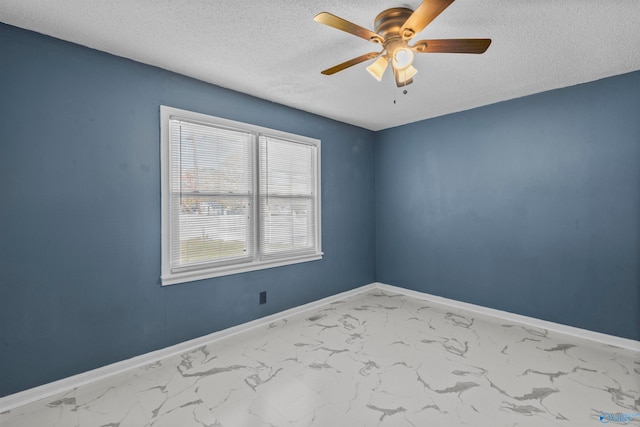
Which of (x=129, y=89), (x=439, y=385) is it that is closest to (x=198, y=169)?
(x=129, y=89)

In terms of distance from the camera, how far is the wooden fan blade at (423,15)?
1.48 meters

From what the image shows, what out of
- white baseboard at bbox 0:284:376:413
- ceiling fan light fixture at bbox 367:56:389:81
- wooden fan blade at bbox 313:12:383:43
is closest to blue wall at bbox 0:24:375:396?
white baseboard at bbox 0:284:376:413

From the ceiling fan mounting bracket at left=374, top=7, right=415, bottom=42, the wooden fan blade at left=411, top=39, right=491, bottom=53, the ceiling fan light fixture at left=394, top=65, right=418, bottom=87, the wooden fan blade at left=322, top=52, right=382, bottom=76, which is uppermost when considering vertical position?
the ceiling fan mounting bracket at left=374, top=7, right=415, bottom=42

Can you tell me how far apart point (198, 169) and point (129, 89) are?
2.79 feet

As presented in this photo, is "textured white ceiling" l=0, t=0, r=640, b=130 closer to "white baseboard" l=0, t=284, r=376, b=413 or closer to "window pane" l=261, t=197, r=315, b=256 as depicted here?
"window pane" l=261, t=197, r=315, b=256

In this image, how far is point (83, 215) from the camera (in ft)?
7.53

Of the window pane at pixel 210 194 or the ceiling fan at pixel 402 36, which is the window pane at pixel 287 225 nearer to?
the window pane at pixel 210 194

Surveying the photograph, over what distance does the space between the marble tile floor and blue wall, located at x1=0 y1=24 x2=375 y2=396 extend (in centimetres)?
32

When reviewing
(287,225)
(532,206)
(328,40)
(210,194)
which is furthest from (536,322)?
(210,194)

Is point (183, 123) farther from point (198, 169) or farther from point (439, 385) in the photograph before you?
point (439, 385)

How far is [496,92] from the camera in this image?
129 inches

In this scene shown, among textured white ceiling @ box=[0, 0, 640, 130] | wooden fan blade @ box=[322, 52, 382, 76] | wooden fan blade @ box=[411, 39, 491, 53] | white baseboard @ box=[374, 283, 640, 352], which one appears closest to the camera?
wooden fan blade @ box=[411, 39, 491, 53]

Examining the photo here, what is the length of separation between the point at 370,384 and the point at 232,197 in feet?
7.13

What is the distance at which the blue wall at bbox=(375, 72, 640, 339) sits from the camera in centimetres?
284
